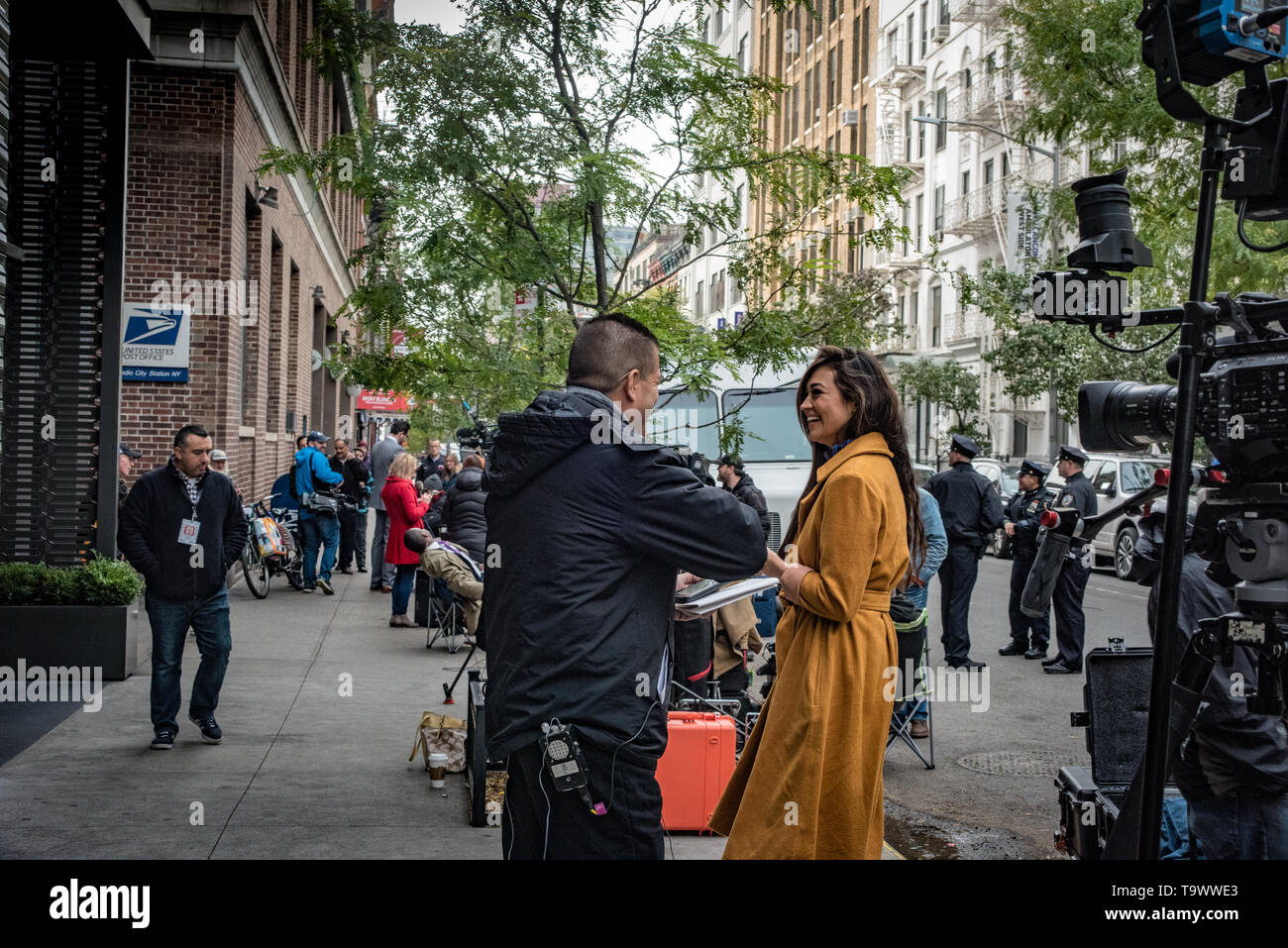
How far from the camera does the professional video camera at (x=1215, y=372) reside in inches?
125

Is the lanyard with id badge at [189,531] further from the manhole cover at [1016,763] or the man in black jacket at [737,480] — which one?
the man in black jacket at [737,480]

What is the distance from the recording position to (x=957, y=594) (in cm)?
1142

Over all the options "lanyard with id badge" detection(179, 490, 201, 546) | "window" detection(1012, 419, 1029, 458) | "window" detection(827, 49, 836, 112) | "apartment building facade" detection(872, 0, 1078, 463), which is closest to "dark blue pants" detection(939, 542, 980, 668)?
"lanyard with id badge" detection(179, 490, 201, 546)

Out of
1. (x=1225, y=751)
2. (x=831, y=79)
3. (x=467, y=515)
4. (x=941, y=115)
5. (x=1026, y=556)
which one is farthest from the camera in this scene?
(x=831, y=79)

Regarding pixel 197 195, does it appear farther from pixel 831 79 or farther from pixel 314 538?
pixel 831 79

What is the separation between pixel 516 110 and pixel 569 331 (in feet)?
6.73

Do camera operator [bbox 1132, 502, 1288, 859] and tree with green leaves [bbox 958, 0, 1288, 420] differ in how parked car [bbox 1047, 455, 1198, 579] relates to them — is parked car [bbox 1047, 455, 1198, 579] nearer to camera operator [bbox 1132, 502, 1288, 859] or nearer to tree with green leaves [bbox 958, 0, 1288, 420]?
tree with green leaves [bbox 958, 0, 1288, 420]

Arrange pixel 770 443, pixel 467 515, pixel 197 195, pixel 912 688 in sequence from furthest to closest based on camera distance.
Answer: pixel 770 443 → pixel 197 195 → pixel 467 515 → pixel 912 688

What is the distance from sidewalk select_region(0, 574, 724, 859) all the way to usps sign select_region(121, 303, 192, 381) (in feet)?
12.6

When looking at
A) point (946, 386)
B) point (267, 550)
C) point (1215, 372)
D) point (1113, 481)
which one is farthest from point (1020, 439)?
point (1215, 372)

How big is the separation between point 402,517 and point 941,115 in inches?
1526

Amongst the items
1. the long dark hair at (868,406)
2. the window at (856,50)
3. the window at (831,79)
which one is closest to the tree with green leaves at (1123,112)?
the long dark hair at (868,406)

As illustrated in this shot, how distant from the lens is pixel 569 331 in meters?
8.91
